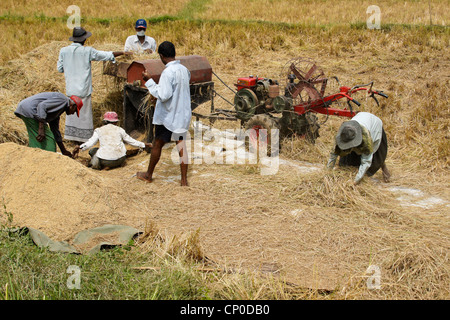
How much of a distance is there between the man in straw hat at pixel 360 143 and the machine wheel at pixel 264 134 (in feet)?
4.62

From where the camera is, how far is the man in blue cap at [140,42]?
26.5 feet

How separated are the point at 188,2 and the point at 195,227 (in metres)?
14.9

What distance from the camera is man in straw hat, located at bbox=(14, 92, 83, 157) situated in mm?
5831

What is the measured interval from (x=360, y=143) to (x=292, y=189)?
947 mm

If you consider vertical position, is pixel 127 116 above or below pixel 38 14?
below

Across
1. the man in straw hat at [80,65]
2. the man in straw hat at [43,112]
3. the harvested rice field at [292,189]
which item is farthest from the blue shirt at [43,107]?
the man in straw hat at [80,65]

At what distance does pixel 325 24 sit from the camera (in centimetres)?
1319

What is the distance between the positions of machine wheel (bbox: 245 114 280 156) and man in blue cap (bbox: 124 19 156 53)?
2.37m

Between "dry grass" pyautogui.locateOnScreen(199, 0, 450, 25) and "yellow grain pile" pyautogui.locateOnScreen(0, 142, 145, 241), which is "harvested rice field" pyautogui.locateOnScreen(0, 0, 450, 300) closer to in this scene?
"yellow grain pile" pyautogui.locateOnScreen(0, 142, 145, 241)

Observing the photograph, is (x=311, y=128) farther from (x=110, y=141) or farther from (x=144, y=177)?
(x=110, y=141)

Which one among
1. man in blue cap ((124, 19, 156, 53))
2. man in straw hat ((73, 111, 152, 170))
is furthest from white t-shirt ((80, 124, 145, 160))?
man in blue cap ((124, 19, 156, 53))

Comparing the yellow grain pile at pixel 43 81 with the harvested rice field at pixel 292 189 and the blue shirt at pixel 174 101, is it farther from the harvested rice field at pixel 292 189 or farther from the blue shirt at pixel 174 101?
the blue shirt at pixel 174 101

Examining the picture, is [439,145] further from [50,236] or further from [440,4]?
[440,4]

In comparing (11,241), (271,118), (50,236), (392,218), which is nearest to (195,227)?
(50,236)
